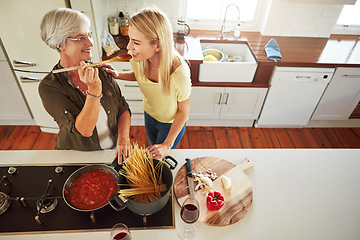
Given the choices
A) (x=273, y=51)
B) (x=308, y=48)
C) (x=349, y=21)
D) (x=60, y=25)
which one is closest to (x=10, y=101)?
(x=60, y=25)

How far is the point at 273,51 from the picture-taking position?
251cm

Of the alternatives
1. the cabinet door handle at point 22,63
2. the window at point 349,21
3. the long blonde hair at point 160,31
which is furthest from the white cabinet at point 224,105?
the cabinet door handle at point 22,63

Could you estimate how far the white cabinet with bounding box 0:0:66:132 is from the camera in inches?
77.7

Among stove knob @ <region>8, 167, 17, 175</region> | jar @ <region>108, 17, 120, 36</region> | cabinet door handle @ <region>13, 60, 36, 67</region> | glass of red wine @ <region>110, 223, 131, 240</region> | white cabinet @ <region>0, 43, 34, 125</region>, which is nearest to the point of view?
glass of red wine @ <region>110, 223, 131, 240</region>

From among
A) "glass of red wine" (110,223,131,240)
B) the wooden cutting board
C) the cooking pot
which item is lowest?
the wooden cutting board

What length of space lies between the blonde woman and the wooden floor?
3.82 feet

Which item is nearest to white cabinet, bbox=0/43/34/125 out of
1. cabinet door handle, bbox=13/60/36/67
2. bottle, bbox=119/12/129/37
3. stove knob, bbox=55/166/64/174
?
cabinet door handle, bbox=13/60/36/67

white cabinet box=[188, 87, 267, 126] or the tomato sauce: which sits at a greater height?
the tomato sauce

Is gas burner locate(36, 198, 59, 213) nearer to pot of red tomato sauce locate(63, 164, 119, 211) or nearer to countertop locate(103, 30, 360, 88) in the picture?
pot of red tomato sauce locate(63, 164, 119, 211)

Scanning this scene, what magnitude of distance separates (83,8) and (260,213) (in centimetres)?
202

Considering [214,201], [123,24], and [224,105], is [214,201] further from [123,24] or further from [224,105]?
[123,24]

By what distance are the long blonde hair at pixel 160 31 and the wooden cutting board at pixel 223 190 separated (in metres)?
0.53

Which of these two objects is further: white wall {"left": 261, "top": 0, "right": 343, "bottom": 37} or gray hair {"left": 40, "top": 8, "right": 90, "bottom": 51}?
white wall {"left": 261, "top": 0, "right": 343, "bottom": 37}

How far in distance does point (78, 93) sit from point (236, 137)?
2.09m
